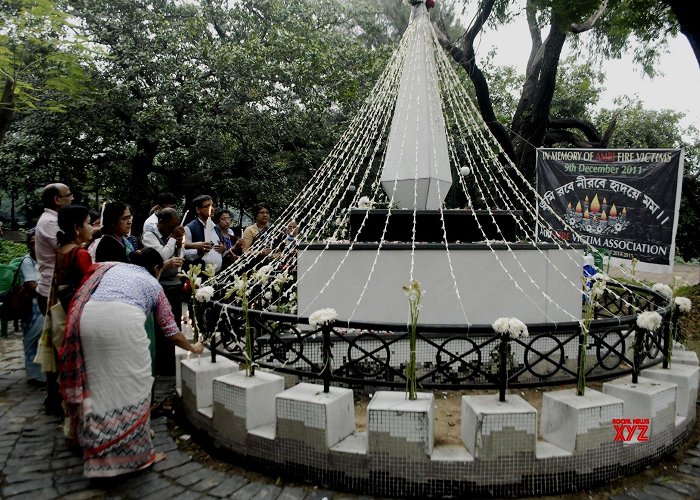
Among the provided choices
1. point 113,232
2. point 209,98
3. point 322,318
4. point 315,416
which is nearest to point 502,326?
point 322,318

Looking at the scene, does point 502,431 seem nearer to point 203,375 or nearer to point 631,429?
point 631,429

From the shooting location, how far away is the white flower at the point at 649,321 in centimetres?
340

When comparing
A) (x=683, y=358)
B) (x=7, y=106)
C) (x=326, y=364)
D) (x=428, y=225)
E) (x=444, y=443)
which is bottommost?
(x=444, y=443)

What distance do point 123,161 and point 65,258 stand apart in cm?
1255

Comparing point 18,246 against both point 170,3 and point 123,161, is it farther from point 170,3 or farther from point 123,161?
point 170,3

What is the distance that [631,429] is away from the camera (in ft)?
10.8

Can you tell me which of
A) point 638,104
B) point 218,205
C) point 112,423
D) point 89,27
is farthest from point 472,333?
point 638,104

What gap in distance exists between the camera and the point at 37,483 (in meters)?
3.25

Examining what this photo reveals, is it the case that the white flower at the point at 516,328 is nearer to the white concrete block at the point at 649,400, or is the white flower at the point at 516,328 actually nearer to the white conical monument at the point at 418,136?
the white concrete block at the point at 649,400

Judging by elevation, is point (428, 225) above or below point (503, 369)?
above

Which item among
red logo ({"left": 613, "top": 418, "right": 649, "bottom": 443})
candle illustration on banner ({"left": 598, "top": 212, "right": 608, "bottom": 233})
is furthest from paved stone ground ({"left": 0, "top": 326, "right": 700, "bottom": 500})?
candle illustration on banner ({"left": 598, "top": 212, "right": 608, "bottom": 233})

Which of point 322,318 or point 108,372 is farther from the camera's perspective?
point 322,318

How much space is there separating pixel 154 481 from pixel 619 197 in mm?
9902

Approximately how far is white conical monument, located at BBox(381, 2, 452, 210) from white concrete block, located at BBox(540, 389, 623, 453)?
323 centimetres
